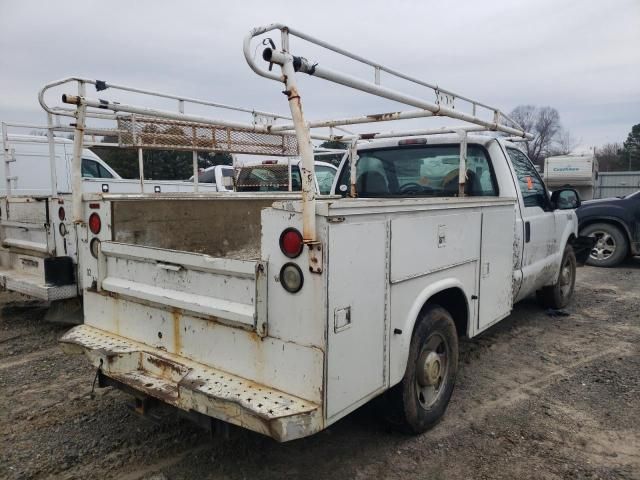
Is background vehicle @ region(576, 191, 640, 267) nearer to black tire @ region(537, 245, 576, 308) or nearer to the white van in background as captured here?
black tire @ region(537, 245, 576, 308)

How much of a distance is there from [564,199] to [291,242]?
4398 mm

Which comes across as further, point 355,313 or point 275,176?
point 275,176

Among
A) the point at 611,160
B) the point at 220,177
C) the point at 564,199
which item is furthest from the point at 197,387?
the point at 611,160

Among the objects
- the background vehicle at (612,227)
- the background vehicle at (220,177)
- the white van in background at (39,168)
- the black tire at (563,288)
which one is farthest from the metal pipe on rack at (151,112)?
the background vehicle at (612,227)

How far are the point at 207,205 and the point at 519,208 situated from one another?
2.78 m

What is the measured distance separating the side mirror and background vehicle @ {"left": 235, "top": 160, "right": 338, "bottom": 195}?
16.5ft

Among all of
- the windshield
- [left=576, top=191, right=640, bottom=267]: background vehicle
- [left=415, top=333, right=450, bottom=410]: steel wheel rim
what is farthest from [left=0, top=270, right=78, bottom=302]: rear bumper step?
[left=576, top=191, right=640, bottom=267]: background vehicle

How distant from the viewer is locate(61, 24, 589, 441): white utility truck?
2.18 meters

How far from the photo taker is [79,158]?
10.5ft

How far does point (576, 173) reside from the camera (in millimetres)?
18656

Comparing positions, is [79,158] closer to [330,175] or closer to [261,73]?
[261,73]

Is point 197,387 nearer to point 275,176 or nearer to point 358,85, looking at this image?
point 358,85

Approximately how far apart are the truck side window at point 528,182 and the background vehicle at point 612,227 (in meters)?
5.01

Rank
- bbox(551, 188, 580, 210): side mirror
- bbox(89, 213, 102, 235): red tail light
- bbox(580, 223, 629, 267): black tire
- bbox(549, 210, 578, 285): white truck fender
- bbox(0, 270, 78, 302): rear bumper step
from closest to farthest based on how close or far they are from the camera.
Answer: bbox(89, 213, 102, 235): red tail light < bbox(0, 270, 78, 302): rear bumper step < bbox(551, 188, 580, 210): side mirror < bbox(549, 210, 578, 285): white truck fender < bbox(580, 223, 629, 267): black tire
